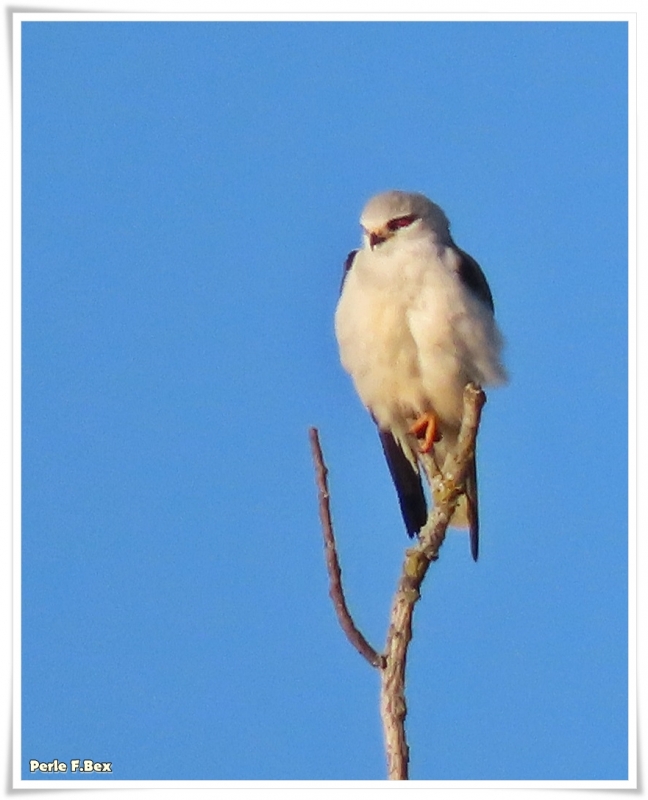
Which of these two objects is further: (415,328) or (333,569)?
(415,328)

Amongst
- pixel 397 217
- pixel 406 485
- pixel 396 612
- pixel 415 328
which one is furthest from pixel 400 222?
pixel 396 612

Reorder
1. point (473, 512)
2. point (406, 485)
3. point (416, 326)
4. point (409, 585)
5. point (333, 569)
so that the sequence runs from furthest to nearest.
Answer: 1. point (406, 485)
2. point (473, 512)
3. point (416, 326)
4. point (409, 585)
5. point (333, 569)

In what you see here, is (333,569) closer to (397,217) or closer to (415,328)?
(415,328)

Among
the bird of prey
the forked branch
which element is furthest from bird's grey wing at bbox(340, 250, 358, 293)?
the forked branch

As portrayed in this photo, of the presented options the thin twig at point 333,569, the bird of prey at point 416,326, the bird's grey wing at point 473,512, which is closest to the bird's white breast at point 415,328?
the bird of prey at point 416,326
